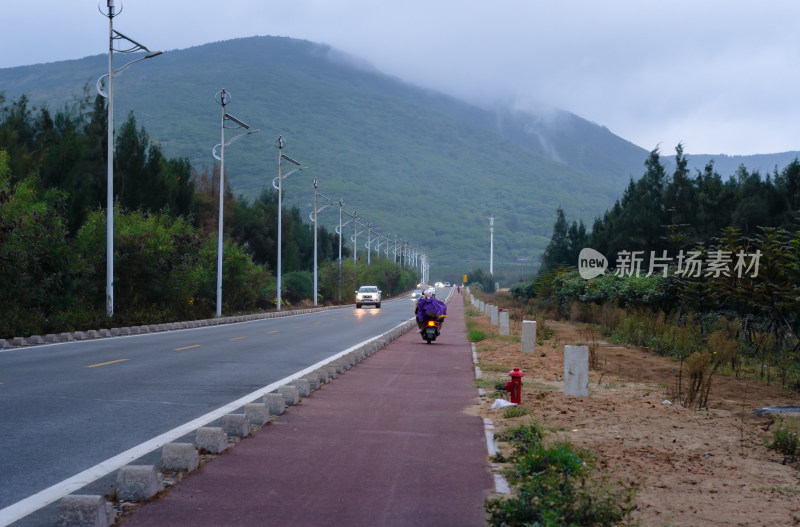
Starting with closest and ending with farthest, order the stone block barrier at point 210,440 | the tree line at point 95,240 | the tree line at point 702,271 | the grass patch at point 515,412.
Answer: the stone block barrier at point 210,440, the grass patch at point 515,412, the tree line at point 702,271, the tree line at point 95,240

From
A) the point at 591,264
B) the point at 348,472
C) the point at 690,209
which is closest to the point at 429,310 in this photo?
the point at 348,472

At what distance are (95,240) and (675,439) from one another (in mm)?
31007

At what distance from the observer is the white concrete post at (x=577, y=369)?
45.8 feet

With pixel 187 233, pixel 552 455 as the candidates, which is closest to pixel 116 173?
pixel 187 233

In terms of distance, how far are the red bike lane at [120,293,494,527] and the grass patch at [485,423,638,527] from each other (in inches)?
12.1

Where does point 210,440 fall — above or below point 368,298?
above

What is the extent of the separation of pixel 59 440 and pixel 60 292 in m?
23.6

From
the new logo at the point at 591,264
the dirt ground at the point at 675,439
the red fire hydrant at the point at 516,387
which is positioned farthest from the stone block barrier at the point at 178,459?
the new logo at the point at 591,264

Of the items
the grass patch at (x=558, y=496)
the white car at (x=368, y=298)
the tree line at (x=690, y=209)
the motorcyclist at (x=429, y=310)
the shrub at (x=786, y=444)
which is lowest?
the white car at (x=368, y=298)

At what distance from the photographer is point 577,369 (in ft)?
45.8

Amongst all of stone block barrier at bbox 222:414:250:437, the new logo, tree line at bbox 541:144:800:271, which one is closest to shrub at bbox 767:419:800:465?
stone block barrier at bbox 222:414:250:437

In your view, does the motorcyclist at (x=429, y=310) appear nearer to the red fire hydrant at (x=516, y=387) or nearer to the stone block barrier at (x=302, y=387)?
the stone block barrier at (x=302, y=387)

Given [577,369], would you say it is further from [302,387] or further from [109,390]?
[109,390]

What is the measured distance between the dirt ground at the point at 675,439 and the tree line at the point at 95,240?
16474 mm
